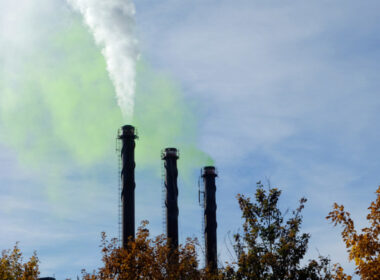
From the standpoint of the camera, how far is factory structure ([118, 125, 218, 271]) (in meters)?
57.2

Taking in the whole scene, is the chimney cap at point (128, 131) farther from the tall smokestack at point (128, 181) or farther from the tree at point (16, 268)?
the tree at point (16, 268)

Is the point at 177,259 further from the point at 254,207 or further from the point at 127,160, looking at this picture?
the point at 254,207

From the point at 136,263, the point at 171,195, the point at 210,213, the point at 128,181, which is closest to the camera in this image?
the point at 136,263

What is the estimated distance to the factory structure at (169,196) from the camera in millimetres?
57219

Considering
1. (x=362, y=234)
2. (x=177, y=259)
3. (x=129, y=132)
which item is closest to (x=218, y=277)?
(x=362, y=234)

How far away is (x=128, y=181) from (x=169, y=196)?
6.48 m

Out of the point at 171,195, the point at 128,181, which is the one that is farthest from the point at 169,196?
the point at 128,181

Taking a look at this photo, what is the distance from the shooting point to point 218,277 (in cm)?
2192

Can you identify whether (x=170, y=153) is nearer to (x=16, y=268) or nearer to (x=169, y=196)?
(x=169, y=196)

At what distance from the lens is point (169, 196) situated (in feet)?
207

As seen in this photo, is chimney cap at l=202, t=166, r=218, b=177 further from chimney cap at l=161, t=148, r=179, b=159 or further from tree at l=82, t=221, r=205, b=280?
tree at l=82, t=221, r=205, b=280

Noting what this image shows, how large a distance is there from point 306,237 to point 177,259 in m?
28.2

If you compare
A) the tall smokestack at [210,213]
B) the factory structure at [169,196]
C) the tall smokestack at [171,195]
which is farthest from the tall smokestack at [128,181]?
the tall smokestack at [210,213]

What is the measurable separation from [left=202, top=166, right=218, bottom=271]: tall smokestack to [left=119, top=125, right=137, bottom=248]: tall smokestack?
12332 millimetres
